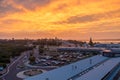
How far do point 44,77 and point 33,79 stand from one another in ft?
1.84

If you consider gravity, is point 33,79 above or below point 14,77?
above

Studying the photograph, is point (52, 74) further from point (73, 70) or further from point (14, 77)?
point (14, 77)

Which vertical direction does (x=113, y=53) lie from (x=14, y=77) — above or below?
above

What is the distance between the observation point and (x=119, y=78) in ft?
42.5

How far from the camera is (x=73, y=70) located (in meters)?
11.9

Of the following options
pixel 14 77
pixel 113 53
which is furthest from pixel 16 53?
pixel 113 53

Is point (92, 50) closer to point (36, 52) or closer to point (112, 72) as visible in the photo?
point (36, 52)

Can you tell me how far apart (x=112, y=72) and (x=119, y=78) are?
958 mm

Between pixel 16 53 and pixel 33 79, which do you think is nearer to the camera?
pixel 33 79

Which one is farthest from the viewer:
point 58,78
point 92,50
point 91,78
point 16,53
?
point 16,53

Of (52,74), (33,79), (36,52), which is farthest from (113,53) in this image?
(36,52)

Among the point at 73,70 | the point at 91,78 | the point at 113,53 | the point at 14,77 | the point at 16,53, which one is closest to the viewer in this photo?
the point at 91,78

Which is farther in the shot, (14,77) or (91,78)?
(14,77)

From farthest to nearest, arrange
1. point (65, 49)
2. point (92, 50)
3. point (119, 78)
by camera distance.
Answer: point (65, 49) → point (92, 50) → point (119, 78)
